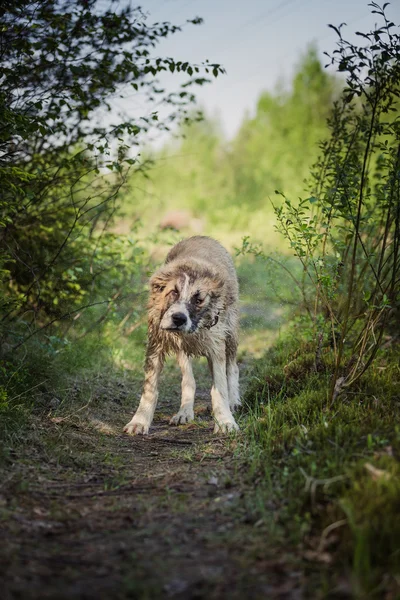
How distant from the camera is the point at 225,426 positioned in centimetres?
482

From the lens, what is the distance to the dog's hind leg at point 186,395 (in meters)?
5.48

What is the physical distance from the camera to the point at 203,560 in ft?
8.09

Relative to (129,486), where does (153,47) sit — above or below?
above

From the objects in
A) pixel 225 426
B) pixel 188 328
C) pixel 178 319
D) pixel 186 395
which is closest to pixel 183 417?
pixel 186 395

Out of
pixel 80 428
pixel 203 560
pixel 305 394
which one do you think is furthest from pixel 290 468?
pixel 80 428

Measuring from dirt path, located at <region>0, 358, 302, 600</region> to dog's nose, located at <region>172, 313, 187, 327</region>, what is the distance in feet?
3.06

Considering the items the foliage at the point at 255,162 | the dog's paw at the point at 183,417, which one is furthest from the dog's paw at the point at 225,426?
the foliage at the point at 255,162

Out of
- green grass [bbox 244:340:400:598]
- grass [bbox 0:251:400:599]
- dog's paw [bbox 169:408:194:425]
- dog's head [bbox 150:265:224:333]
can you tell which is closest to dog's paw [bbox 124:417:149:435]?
grass [bbox 0:251:400:599]

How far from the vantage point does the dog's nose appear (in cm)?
473

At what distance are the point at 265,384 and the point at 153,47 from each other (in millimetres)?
3212

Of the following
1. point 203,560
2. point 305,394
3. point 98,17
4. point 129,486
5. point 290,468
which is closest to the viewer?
point 203,560

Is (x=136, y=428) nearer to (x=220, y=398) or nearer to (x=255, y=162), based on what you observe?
(x=220, y=398)

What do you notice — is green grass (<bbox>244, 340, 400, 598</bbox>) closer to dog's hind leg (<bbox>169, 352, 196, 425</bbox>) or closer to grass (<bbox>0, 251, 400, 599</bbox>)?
grass (<bbox>0, 251, 400, 599</bbox>)

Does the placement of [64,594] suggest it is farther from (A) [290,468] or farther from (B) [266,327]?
(B) [266,327]
